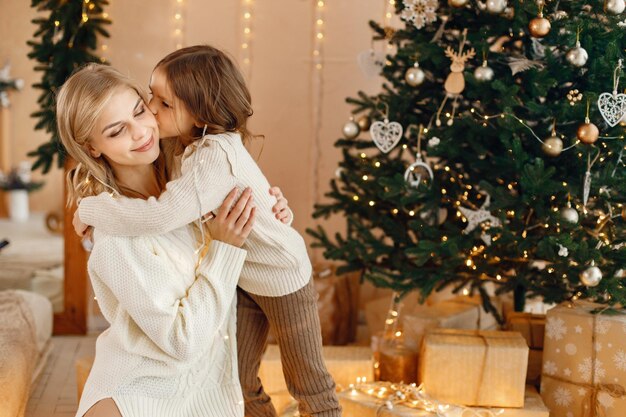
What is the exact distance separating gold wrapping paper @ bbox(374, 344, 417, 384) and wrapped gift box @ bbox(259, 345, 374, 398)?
9 cm

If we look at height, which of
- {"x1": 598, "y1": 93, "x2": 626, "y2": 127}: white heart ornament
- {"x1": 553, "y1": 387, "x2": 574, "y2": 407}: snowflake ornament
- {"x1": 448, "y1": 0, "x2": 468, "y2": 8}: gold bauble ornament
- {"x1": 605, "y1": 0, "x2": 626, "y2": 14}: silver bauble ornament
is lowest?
{"x1": 553, "y1": 387, "x2": 574, "y2": 407}: snowflake ornament

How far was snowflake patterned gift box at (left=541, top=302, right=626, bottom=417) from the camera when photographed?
249cm

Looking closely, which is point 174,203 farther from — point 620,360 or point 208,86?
point 620,360

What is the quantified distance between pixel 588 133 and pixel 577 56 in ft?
→ 0.81

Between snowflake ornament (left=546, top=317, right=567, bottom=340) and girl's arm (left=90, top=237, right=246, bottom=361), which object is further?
snowflake ornament (left=546, top=317, right=567, bottom=340)

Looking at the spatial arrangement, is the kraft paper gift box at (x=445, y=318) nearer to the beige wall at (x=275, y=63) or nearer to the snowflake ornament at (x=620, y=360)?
the snowflake ornament at (x=620, y=360)

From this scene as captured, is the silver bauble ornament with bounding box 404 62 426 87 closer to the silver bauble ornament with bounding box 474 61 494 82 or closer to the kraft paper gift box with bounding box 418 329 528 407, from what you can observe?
the silver bauble ornament with bounding box 474 61 494 82

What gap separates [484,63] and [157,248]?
1351 millimetres

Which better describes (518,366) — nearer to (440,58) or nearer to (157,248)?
(440,58)

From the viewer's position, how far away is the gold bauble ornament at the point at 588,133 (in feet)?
7.79

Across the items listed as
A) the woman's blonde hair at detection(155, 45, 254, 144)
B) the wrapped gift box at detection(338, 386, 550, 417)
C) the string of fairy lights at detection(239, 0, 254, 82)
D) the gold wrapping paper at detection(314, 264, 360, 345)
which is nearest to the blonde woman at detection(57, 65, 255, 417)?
the woman's blonde hair at detection(155, 45, 254, 144)

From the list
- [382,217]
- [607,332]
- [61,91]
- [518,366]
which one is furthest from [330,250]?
[61,91]

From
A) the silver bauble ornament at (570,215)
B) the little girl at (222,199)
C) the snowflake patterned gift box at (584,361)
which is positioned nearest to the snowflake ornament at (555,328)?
the snowflake patterned gift box at (584,361)

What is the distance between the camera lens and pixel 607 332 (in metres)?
2.50
